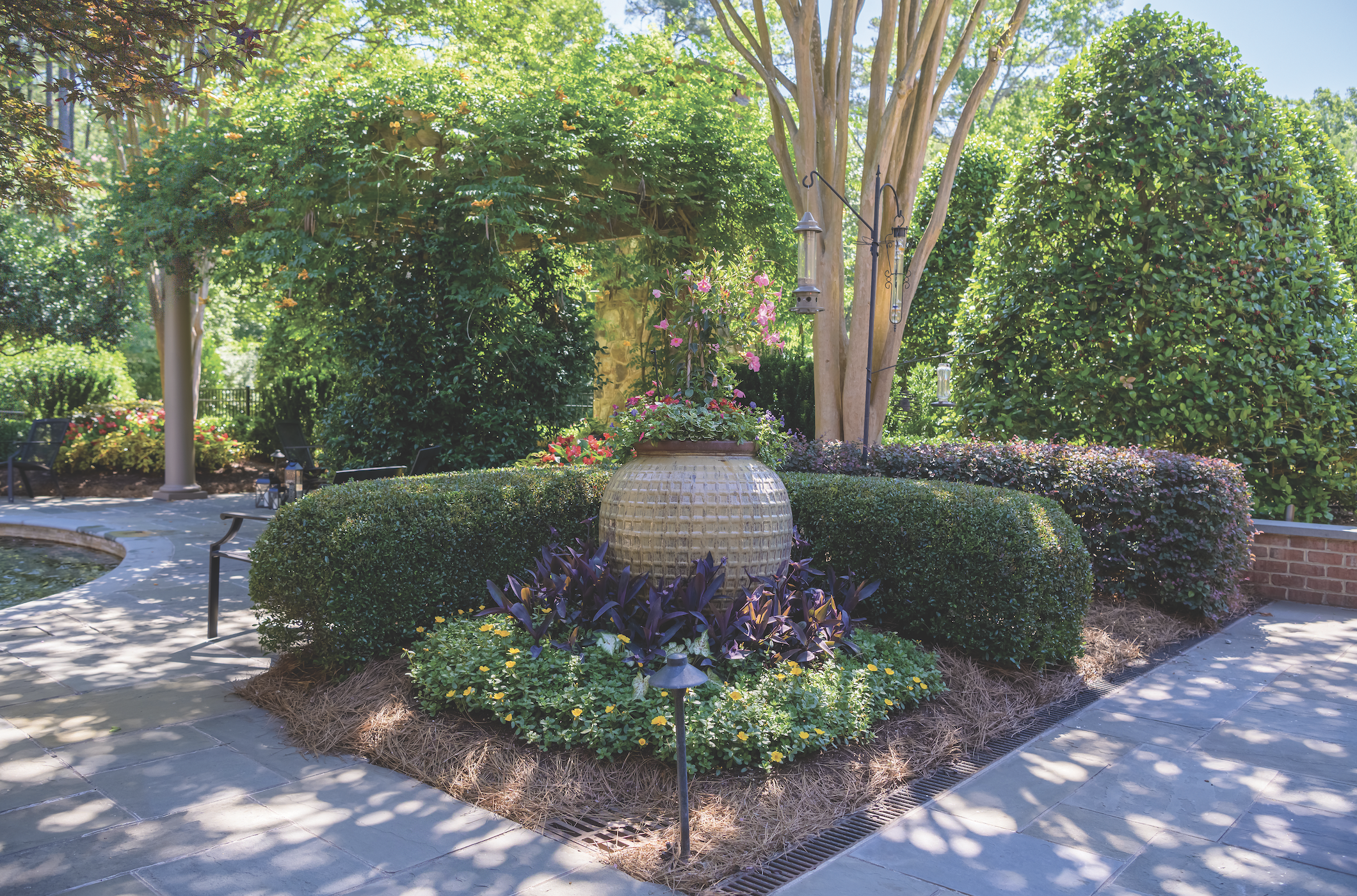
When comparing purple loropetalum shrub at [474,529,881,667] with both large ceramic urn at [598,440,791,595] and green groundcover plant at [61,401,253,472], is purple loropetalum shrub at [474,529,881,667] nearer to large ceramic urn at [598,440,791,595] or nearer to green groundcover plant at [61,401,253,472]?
large ceramic urn at [598,440,791,595]

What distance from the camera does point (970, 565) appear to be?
417 centimetres

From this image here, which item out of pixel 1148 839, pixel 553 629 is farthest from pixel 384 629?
pixel 1148 839

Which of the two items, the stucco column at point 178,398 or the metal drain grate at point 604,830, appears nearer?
the metal drain grate at point 604,830

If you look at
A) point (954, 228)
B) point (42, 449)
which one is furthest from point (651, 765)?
point (42, 449)

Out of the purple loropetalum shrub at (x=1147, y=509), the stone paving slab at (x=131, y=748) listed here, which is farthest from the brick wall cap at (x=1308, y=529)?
the stone paving slab at (x=131, y=748)

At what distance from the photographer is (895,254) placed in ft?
23.4

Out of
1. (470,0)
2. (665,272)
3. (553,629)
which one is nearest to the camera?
(553,629)

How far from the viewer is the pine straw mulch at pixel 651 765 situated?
2.69m

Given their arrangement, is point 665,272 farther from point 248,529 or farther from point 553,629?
point 553,629

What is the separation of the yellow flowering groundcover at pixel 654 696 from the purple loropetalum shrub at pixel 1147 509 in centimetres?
219

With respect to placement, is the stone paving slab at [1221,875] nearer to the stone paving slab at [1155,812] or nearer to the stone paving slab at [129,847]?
the stone paving slab at [1155,812]

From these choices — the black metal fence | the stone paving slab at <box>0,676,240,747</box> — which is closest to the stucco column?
the black metal fence

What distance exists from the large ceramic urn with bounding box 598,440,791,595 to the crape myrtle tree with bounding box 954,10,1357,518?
4105 millimetres

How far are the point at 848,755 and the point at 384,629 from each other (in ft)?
6.95
